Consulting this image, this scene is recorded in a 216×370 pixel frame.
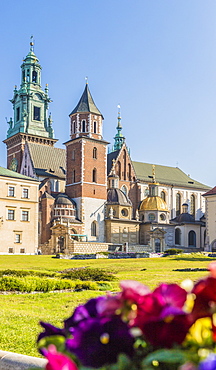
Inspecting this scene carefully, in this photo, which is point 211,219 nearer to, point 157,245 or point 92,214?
point 157,245

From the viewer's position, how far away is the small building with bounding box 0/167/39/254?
4859 centimetres

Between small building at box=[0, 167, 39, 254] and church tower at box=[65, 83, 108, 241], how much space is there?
10.7m

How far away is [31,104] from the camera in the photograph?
7806 centimetres

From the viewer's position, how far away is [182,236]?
231ft

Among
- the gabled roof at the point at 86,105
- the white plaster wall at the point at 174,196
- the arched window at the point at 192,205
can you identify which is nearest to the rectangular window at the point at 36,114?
the gabled roof at the point at 86,105

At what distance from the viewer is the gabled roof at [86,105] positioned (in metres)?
65.8

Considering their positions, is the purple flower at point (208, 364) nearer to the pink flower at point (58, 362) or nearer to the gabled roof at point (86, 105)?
the pink flower at point (58, 362)

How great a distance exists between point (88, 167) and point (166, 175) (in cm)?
2534

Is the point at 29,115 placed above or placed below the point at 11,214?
above

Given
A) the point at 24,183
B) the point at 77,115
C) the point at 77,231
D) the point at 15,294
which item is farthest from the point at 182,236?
the point at 15,294

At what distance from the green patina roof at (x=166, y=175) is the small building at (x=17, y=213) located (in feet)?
100

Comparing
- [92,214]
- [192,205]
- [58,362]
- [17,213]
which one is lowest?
[58,362]

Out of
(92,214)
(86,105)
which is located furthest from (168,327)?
(86,105)

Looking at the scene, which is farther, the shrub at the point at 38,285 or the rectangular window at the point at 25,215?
the rectangular window at the point at 25,215
